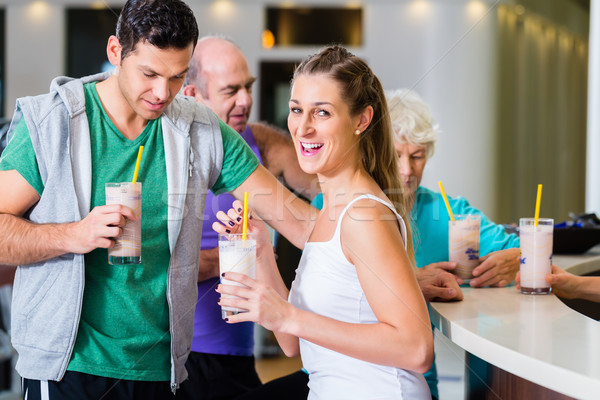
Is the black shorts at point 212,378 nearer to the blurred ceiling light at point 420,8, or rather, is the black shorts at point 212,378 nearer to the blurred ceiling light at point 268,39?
the blurred ceiling light at point 268,39

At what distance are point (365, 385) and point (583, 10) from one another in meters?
7.72

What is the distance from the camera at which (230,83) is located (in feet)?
7.52

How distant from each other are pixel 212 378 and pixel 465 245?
0.89 m

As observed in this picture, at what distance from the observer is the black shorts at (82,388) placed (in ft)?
4.60

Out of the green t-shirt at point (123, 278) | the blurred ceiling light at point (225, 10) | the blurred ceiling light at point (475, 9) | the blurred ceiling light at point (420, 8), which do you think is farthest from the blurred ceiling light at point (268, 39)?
the green t-shirt at point (123, 278)

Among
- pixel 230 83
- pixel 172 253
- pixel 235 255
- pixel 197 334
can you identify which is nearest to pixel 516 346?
pixel 235 255

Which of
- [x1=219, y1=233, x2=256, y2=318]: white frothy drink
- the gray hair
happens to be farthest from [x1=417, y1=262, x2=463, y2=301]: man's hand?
the gray hair

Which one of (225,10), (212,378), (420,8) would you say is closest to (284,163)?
(212,378)

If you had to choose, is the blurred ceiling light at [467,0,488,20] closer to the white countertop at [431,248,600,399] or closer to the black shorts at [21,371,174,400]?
the white countertop at [431,248,600,399]

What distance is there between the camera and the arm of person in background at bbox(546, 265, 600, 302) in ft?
5.11

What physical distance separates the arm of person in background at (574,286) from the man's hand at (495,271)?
0.12 metres

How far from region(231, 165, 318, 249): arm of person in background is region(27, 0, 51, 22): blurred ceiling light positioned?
4.60 metres

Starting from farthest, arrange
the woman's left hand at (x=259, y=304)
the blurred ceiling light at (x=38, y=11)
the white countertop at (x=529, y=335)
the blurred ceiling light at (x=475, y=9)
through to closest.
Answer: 1. the blurred ceiling light at (x=38, y=11)
2. the blurred ceiling light at (x=475, y=9)
3. the woman's left hand at (x=259, y=304)
4. the white countertop at (x=529, y=335)

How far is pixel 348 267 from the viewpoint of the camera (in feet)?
4.23
